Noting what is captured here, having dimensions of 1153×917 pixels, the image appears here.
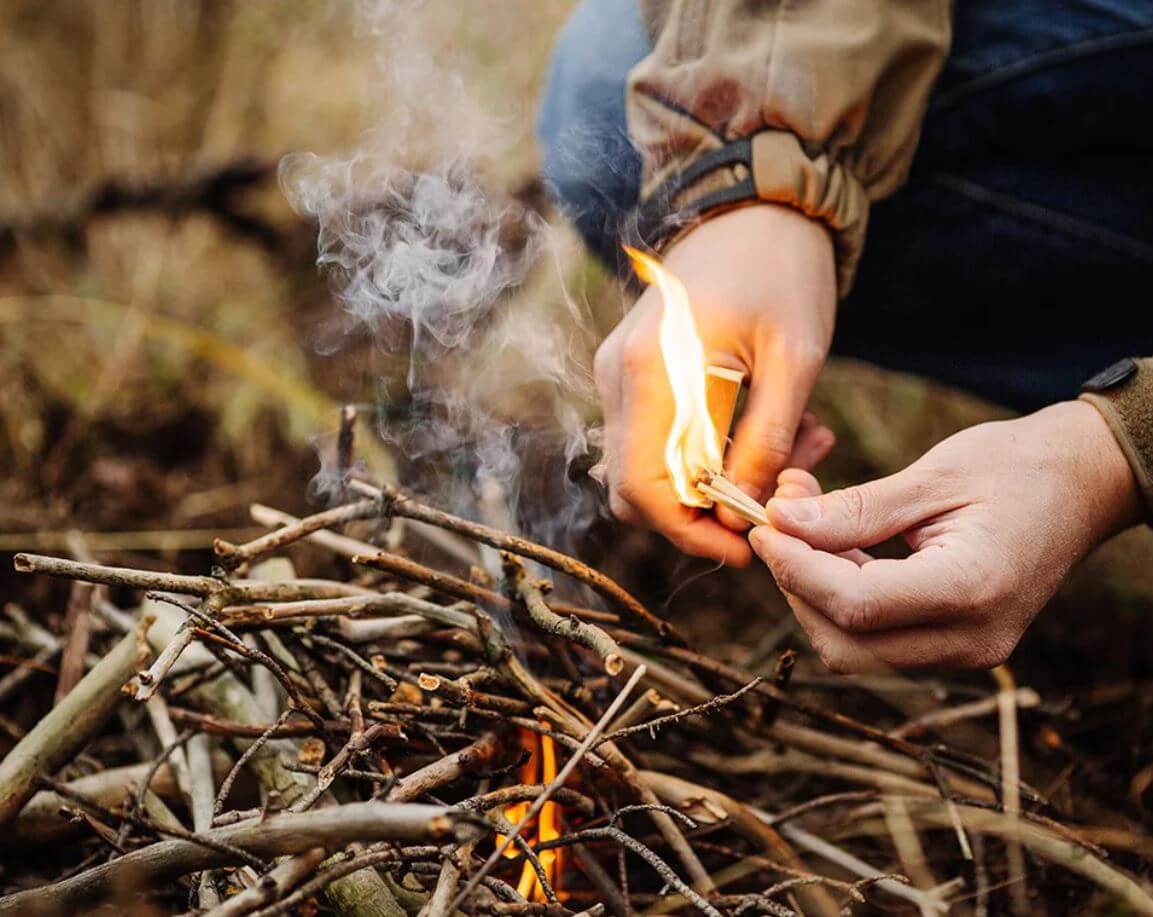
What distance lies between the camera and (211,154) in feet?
14.5

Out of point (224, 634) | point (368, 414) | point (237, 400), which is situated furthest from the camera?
point (237, 400)

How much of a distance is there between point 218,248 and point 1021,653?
355 centimetres

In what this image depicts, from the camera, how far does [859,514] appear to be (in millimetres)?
1303

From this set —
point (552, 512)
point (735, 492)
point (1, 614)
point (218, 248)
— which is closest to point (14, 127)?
point (218, 248)

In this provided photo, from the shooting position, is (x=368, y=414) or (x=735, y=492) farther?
(x=368, y=414)

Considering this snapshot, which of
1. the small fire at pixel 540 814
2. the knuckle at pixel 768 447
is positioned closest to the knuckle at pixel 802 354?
the knuckle at pixel 768 447

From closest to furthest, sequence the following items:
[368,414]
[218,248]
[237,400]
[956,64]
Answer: [956,64] < [368,414] < [237,400] < [218,248]

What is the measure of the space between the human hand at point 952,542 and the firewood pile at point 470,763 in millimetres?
198

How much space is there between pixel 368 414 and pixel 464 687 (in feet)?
5.46

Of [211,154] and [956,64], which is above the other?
[956,64]

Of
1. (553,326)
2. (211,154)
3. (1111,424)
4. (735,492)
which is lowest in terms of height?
(211,154)

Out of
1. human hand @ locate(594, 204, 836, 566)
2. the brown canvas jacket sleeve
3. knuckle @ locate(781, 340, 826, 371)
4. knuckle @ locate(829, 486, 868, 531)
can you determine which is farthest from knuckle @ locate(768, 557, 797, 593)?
the brown canvas jacket sleeve

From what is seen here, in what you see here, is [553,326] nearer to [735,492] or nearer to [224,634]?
[735,492]

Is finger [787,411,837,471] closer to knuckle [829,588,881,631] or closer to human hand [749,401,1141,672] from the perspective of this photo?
human hand [749,401,1141,672]
